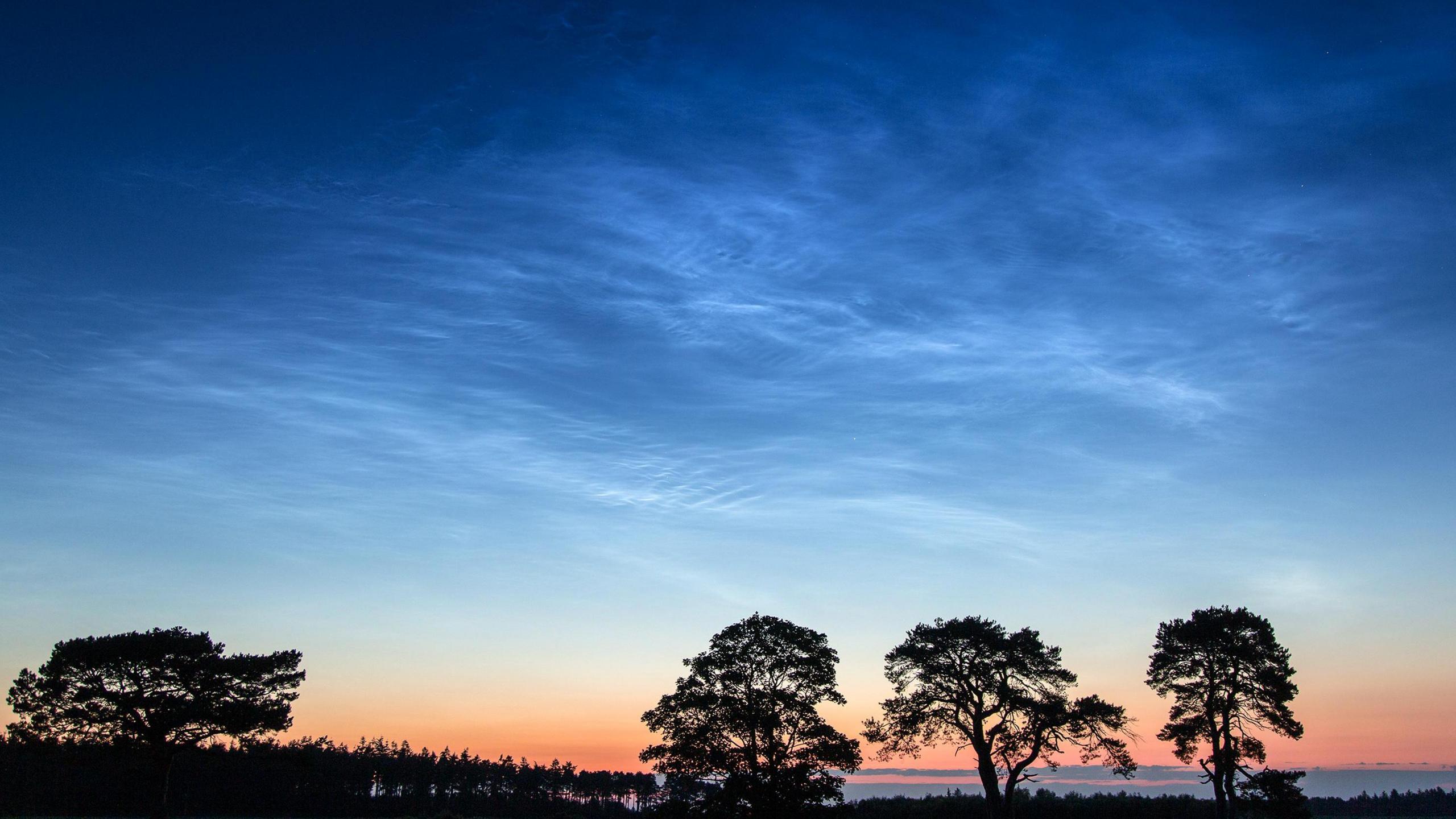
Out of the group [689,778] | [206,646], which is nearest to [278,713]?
[206,646]

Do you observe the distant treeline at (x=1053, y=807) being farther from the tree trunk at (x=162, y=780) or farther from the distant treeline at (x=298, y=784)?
the tree trunk at (x=162, y=780)

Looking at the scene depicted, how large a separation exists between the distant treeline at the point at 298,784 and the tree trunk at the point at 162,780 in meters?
0.83

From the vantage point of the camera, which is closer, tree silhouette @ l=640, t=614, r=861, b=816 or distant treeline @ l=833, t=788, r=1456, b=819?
tree silhouette @ l=640, t=614, r=861, b=816

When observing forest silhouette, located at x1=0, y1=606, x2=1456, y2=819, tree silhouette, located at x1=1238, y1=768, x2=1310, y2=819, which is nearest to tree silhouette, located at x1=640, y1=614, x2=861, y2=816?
forest silhouette, located at x1=0, y1=606, x2=1456, y2=819

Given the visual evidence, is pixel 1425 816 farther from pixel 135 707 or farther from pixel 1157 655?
pixel 135 707

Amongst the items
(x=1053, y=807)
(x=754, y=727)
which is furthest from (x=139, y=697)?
(x=1053, y=807)

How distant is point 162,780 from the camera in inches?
1982

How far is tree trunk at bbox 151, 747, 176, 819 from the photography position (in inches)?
1964

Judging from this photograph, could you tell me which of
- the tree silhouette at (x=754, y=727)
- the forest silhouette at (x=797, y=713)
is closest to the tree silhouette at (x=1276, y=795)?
the forest silhouette at (x=797, y=713)

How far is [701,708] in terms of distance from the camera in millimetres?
40062

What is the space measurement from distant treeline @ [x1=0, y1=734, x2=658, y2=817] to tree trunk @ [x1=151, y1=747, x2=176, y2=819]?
830mm

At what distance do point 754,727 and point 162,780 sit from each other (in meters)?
36.6

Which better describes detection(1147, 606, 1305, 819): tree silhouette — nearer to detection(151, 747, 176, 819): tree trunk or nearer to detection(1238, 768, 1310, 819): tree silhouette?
detection(1238, 768, 1310, 819): tree silhouette

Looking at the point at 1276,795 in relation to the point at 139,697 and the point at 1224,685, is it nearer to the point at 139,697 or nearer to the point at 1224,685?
the point at 1224,685
